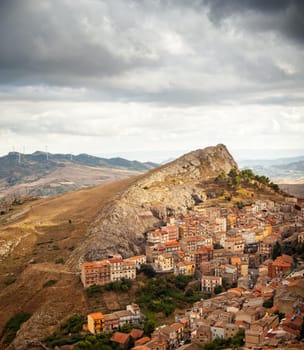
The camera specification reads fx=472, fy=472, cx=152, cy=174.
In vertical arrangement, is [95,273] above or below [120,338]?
above

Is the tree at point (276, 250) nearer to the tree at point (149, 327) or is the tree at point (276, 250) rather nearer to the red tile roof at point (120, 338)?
the tree at point (149, 327)

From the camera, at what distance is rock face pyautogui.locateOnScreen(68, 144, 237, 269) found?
62438 mm

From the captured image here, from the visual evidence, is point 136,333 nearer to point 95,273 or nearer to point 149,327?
point 149,327

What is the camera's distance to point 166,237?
66188 mm

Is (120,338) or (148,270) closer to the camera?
(120,338)

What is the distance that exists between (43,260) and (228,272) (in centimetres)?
2364

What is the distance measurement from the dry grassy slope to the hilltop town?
4.13 metres

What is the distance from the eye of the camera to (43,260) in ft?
200

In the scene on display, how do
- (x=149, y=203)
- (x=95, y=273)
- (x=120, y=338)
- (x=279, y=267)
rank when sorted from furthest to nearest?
(x=149, y=203), (x=95, y=273), (x=279, y=267), (x=120, y=338)

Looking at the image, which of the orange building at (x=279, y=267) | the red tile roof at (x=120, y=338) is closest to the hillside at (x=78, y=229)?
the red tile roof at (x=120, y=338)

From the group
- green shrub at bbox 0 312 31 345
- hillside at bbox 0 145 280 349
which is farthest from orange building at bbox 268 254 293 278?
green shrub at bbox 0 312 31 345

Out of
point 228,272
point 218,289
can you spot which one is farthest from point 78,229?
point 218,289

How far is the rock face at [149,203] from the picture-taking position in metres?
62.4

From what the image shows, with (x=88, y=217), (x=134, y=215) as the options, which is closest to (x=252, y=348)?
(x=134, y=215)
